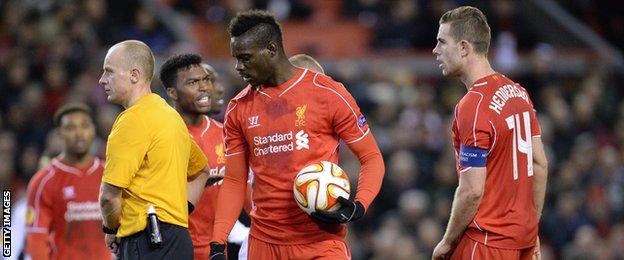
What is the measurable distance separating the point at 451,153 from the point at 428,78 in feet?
8.45

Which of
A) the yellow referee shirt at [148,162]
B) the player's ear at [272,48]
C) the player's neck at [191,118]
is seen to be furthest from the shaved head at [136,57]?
the player's neck at [191,118]

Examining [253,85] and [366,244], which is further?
[366,244]

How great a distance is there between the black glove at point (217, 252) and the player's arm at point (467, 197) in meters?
1.34

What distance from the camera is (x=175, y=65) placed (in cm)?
787

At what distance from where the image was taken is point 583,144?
15539mm

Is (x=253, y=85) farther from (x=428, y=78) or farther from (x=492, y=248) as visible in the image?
(x=428, y=78)

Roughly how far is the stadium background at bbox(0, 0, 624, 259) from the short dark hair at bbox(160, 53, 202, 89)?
3.47 metres

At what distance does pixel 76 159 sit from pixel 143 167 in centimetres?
251

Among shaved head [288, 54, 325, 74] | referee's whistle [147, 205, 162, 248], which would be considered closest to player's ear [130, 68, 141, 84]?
referee's whistle [147, 205, 162, 248]

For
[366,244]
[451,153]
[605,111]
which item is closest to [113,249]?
[366,244]

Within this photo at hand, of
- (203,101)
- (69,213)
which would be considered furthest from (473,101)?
(69,213)

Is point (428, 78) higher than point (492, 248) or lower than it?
higher

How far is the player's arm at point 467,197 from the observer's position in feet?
21.9

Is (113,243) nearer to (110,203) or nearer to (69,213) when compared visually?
(110,203)
